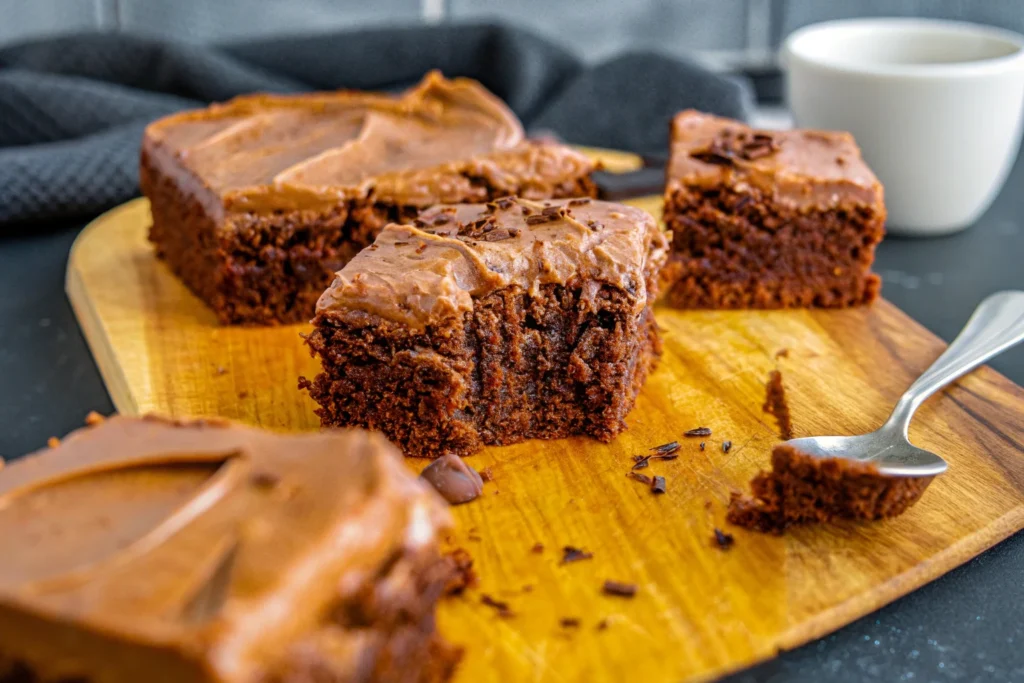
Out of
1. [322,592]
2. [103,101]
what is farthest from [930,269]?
[103,101]

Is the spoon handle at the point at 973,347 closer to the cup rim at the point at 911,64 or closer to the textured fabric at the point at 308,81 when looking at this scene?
the cup rim at the point at 911,64

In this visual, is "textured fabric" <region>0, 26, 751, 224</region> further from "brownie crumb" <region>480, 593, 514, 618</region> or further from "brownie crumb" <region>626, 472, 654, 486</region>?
"brownie crumb" <region>480, 593, 514, 618</region>

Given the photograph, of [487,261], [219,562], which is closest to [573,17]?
[487,261]

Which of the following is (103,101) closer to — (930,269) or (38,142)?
(38,142)

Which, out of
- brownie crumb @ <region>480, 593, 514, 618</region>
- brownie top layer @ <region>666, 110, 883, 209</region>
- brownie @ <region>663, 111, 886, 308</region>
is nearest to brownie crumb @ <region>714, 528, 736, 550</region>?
brownie crumb @ <region>480, 593, 514, 618</region>

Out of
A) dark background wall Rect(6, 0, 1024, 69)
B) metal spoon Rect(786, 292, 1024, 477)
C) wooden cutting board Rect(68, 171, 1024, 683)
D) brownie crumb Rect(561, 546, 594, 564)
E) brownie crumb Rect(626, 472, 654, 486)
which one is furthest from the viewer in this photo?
dark background wall Rect(6, 0, 1024, 69)

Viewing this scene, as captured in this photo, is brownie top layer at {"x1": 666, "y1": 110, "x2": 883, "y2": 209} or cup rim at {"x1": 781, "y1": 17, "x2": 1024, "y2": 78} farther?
cup rim at {"x1": 781, "y1": 17, "x2": 1024, "y2": 78}
